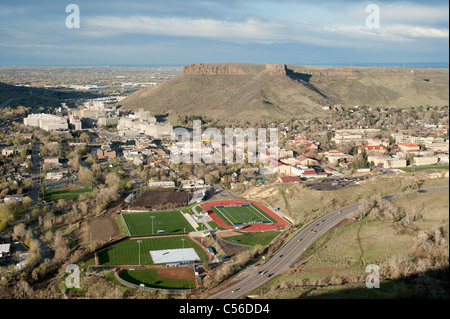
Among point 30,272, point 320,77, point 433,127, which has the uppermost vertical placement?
point 320,77

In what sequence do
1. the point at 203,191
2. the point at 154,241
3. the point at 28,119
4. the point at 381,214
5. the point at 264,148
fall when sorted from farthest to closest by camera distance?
the point at 28,119
the point at 264,148
the point at 203,191
the point at 154,241
the point at 381,214

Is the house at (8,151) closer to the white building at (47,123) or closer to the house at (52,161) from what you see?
the house at (52,161)

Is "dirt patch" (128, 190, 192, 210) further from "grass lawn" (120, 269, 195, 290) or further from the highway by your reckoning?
the highway

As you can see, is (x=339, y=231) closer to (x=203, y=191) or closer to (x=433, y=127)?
(x=203, y=191)

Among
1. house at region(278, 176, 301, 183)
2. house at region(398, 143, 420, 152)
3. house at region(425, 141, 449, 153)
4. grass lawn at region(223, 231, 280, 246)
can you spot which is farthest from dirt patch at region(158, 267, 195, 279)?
house at region(425, 141, 449, 153)

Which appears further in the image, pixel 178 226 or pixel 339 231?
pixel 178 226

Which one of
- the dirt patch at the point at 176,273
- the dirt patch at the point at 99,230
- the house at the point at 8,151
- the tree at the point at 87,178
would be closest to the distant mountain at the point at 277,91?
the house at the point at 8,151

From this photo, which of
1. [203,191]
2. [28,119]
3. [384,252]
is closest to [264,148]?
[203,191]
